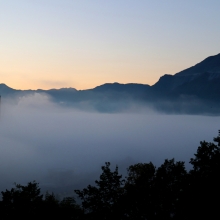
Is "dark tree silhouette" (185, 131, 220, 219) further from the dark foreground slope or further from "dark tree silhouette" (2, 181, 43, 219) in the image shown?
"dark tree silhouette" (2, 181, 43, 219)

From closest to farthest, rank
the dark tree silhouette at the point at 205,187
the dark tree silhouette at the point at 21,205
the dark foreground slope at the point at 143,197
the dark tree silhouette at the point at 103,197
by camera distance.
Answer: the dark tree silhouette at the point at 205,187
the dark foreground slope at the point at 143,197
the dark tree silhouette at the point at 103,197
the dark tree silhouette at the point at 21,205

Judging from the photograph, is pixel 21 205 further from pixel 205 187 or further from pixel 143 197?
pixel 205 187

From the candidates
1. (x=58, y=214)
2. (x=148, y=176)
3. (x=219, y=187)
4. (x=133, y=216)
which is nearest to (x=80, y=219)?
(x=58, y=214)

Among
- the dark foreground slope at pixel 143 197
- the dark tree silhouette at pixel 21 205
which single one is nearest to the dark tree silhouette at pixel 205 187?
the dark foreground slope at pixel 143 197

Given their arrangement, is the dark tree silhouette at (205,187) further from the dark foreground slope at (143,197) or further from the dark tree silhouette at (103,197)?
the dark tree silhouette at (103,197)

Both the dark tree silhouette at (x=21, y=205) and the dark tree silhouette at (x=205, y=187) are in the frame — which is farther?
the dark tree silhouette at (x=21, y=205)

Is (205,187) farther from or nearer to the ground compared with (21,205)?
farther from the ground

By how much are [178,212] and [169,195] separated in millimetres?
2636

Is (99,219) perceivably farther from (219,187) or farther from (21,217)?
(219,187)

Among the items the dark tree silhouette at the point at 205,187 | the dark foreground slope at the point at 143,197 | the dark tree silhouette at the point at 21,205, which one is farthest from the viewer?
the dark tree silhouette at the point at 21,205

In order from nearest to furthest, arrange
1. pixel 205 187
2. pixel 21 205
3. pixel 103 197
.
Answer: pixel 205 187 < pixel 103 197 < pixel 21 205

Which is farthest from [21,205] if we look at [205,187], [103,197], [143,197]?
[205,187]

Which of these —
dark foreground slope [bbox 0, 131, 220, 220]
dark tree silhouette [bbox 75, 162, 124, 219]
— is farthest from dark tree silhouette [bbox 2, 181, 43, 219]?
dark tree silhouette [bbox 75, 162, 124, 219]

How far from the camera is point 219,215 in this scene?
3297cm
